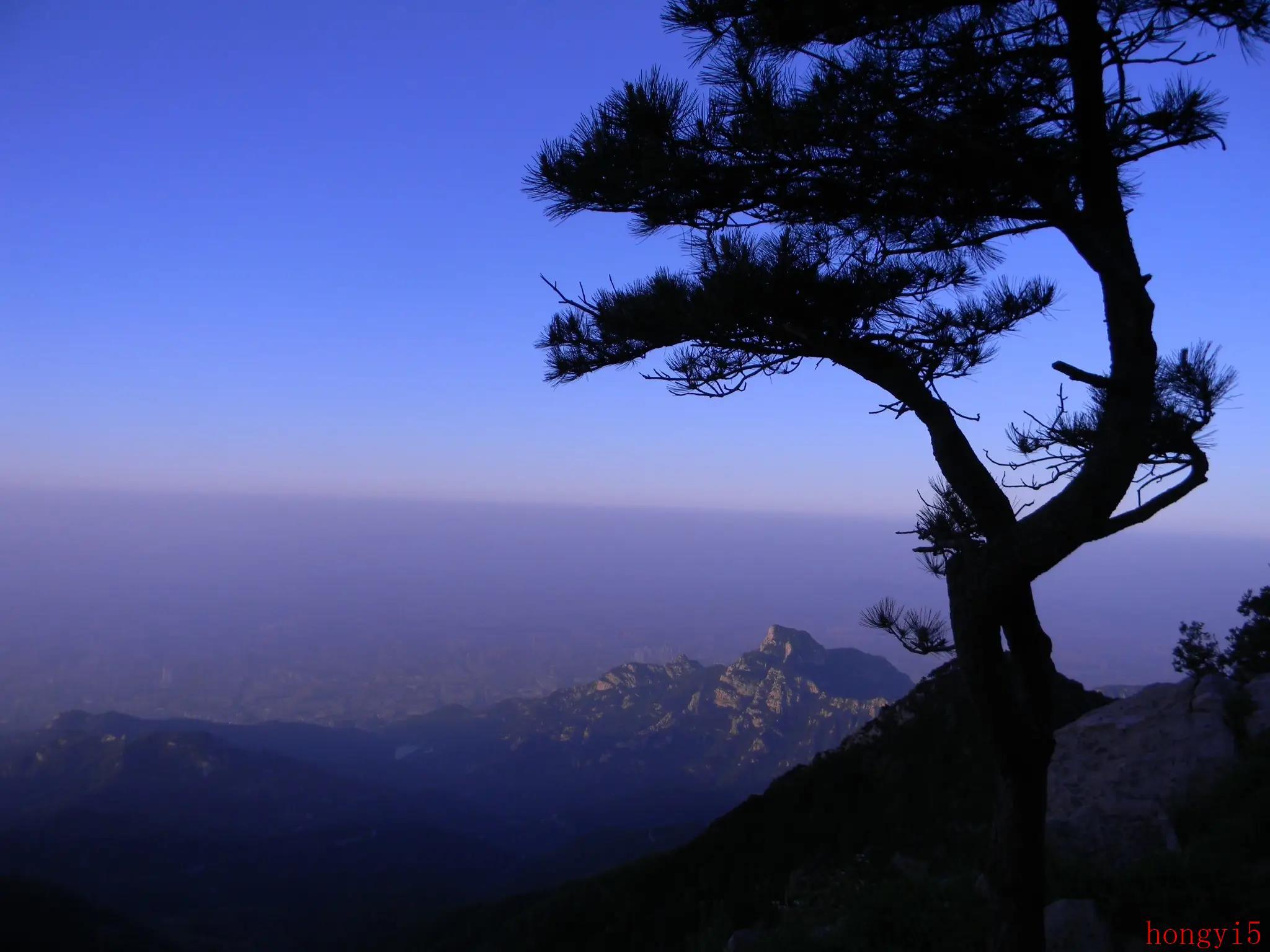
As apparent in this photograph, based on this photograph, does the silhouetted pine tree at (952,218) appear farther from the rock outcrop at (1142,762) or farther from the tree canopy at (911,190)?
the rock outcrop at (1142,762)

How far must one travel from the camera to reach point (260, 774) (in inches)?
2736

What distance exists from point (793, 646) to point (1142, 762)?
87.2m

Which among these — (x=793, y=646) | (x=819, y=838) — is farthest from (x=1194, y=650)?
(x=793, y=646)

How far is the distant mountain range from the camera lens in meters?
39.9

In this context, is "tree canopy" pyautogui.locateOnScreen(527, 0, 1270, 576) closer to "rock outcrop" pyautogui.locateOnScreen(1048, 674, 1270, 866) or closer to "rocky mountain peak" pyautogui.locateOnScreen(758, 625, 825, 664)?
"rock outcrop" pyautogui.locateOnScreen(1048, 674, 1270, 866)

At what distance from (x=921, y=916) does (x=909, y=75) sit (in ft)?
16.3

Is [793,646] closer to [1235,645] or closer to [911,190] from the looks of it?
[1235,645]

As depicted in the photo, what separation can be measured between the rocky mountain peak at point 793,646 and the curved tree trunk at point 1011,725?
8980 centimetres

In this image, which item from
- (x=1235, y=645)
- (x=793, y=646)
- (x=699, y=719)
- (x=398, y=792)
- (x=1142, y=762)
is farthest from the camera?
(x=793, y=646)

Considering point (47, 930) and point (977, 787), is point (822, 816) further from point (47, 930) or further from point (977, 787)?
point (47, 930)

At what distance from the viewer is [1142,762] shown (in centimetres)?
744

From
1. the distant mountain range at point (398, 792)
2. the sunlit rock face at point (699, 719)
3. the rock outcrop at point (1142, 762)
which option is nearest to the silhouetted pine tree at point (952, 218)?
the rock outcrop at point (1142, 762)

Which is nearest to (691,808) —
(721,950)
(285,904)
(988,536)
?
(285,904)

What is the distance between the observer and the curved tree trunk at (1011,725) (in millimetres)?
3363
